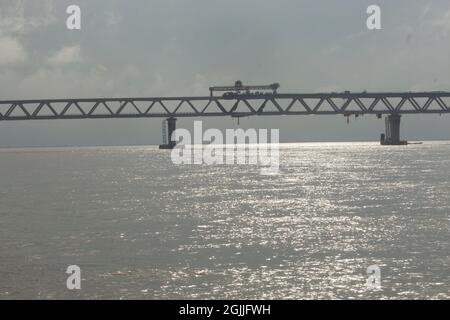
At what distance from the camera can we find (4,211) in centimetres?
4669

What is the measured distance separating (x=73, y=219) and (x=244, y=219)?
11.0 metres

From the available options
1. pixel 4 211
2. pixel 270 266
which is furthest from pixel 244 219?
pixel 4 211

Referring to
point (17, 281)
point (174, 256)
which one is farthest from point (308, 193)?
point (17, 281)

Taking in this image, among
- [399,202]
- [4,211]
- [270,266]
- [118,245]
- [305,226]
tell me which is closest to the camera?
[270,266]

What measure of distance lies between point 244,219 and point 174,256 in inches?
519

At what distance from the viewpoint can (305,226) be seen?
36.2 metres

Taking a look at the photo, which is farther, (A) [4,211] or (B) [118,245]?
(A) [4,211]

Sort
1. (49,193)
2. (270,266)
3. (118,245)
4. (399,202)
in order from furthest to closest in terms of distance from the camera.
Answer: (49,193), (399,202), (118,245), (270,266)
